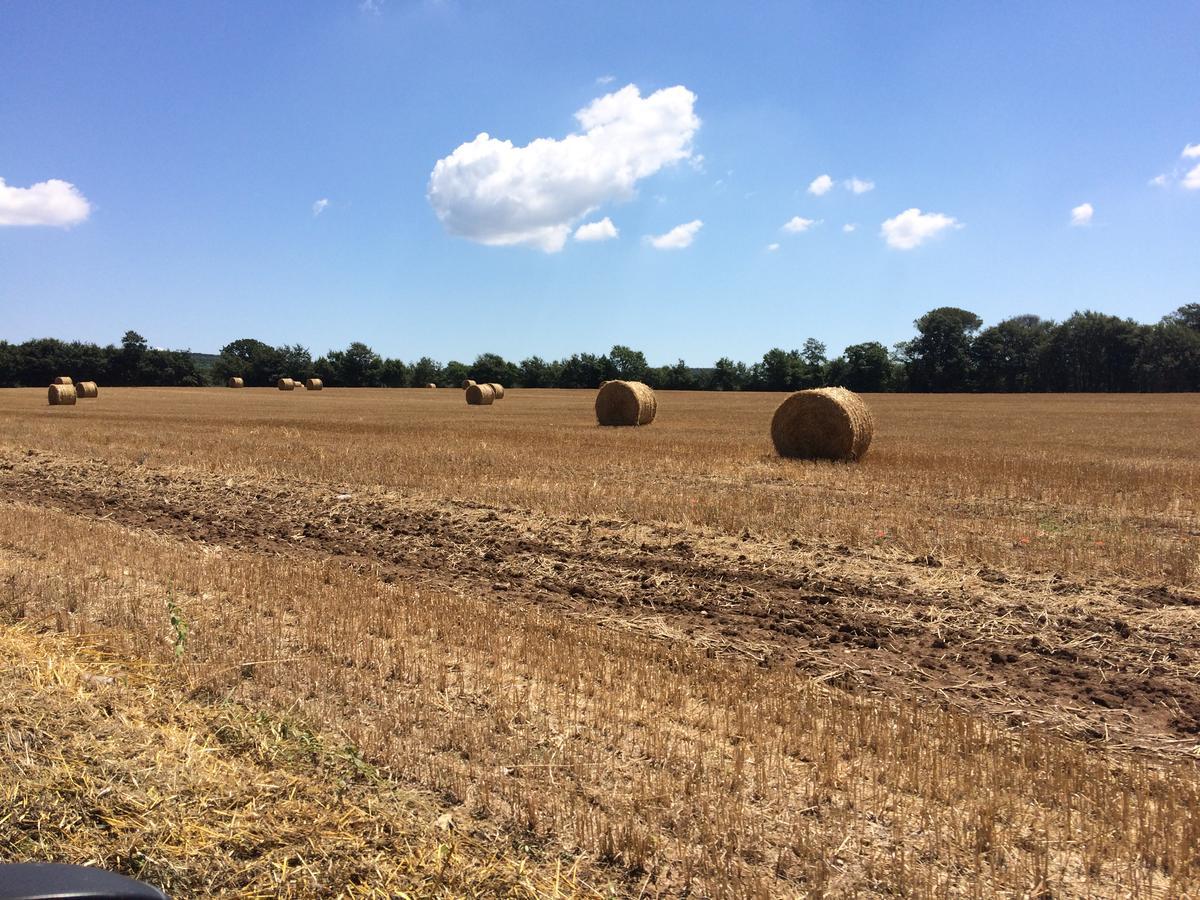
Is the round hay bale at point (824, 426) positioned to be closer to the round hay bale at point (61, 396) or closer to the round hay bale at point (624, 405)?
the round hay bale at point (624, 405)

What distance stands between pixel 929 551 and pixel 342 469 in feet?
35.1

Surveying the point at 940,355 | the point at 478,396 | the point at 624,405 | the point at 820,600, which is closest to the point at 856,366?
the point at 940,355

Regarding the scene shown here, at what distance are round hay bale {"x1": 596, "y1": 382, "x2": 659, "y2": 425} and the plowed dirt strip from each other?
1794 centimetres

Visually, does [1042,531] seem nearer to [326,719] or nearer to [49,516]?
[326,719]

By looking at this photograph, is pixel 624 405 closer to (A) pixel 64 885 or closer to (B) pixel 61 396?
(A) pixel 64 885

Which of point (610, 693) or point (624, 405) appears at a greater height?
point (624, 405)

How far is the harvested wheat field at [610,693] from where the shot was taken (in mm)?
3363

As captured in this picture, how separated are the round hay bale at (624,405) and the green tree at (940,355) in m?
68.5

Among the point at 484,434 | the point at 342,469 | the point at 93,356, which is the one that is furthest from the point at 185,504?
the point at 93,356

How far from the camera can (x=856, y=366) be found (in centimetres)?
9006

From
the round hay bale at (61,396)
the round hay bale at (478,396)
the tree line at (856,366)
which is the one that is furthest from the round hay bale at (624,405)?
the tree line at (856,366)

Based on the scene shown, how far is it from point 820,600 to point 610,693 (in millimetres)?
2954

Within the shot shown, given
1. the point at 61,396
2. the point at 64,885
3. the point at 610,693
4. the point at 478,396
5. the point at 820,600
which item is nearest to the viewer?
the point at 64,885

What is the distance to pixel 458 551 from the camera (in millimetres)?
9406
